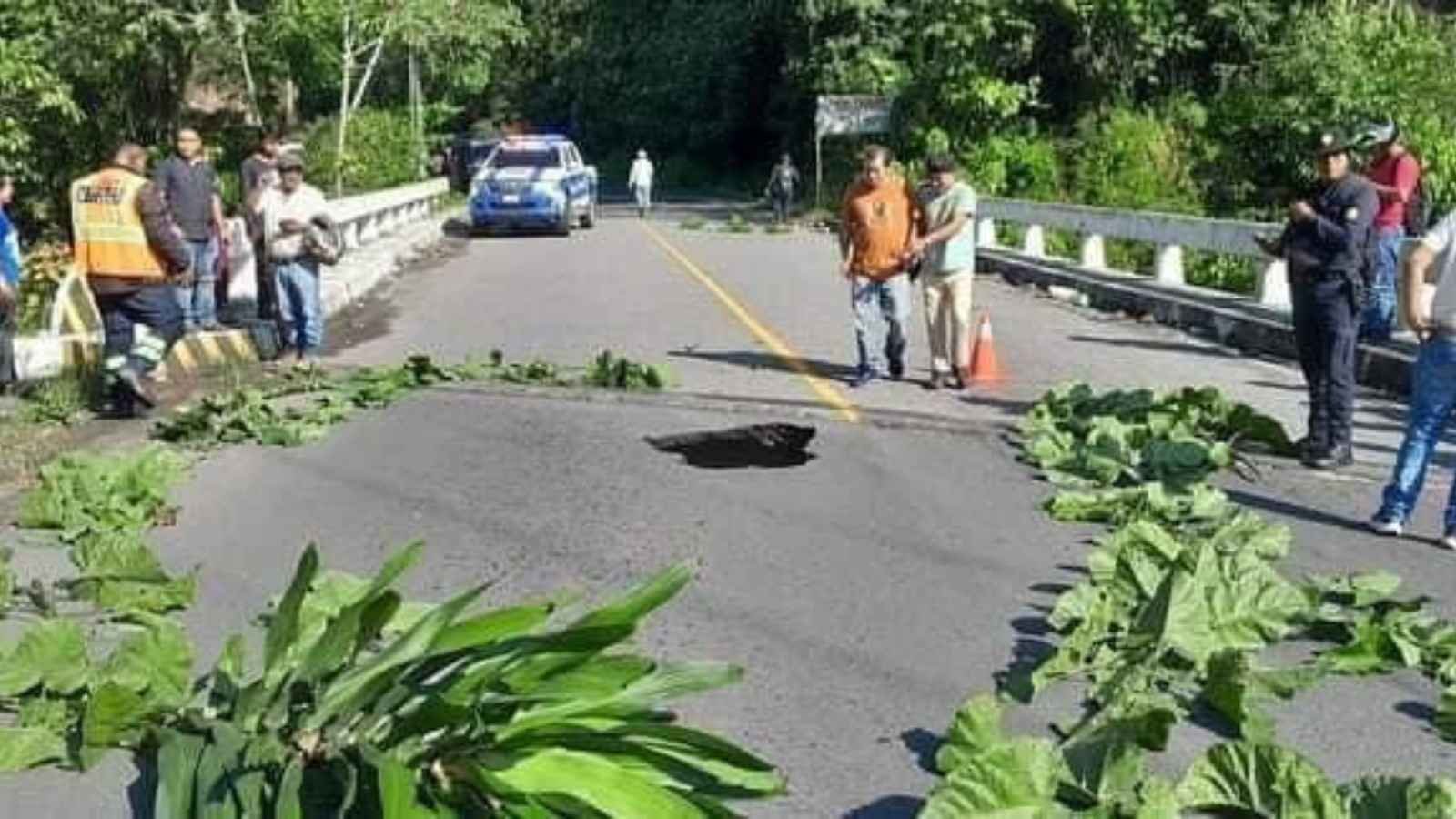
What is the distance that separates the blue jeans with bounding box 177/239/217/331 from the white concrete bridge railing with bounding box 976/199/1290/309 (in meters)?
8.63

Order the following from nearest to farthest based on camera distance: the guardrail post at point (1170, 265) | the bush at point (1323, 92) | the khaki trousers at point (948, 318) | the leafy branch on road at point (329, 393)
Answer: the leafy branch on road at point (329, 393) < the khaki trousers at point (948, 318) < the guardrail post at point (1170, 265) < the bush at point (1323, 92)

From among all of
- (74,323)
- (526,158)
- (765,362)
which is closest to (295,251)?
(74,323)

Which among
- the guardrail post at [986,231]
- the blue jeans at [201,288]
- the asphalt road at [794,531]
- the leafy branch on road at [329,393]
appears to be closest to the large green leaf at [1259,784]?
the asphalt road at [794,531]

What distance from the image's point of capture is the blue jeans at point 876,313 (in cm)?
1286

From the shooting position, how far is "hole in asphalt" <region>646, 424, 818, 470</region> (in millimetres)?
9992

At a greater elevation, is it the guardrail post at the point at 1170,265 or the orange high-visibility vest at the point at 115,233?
the orange high-visibility vest at the point at 115,233

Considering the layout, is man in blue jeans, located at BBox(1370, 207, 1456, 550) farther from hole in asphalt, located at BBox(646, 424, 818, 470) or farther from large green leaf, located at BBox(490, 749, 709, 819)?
large green leaf, located at BBox(490, 749, 709, 819)

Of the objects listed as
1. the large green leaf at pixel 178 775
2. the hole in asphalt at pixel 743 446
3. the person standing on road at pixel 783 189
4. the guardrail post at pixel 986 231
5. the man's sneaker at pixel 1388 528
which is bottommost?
the person standing on road at pixel 783 189

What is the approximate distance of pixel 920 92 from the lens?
134ft

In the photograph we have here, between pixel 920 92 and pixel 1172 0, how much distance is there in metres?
5.87

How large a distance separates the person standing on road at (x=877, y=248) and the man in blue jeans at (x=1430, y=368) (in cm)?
480

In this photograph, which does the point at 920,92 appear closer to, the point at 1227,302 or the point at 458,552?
the point at 1227,302

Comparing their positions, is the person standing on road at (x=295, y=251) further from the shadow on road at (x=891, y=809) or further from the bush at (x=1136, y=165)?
the bush at (x=1136, y=165)

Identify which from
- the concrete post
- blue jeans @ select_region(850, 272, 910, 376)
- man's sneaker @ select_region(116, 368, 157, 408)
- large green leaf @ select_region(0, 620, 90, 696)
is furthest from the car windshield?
large green leaf @ select_region(0, 620, 90, 696)
